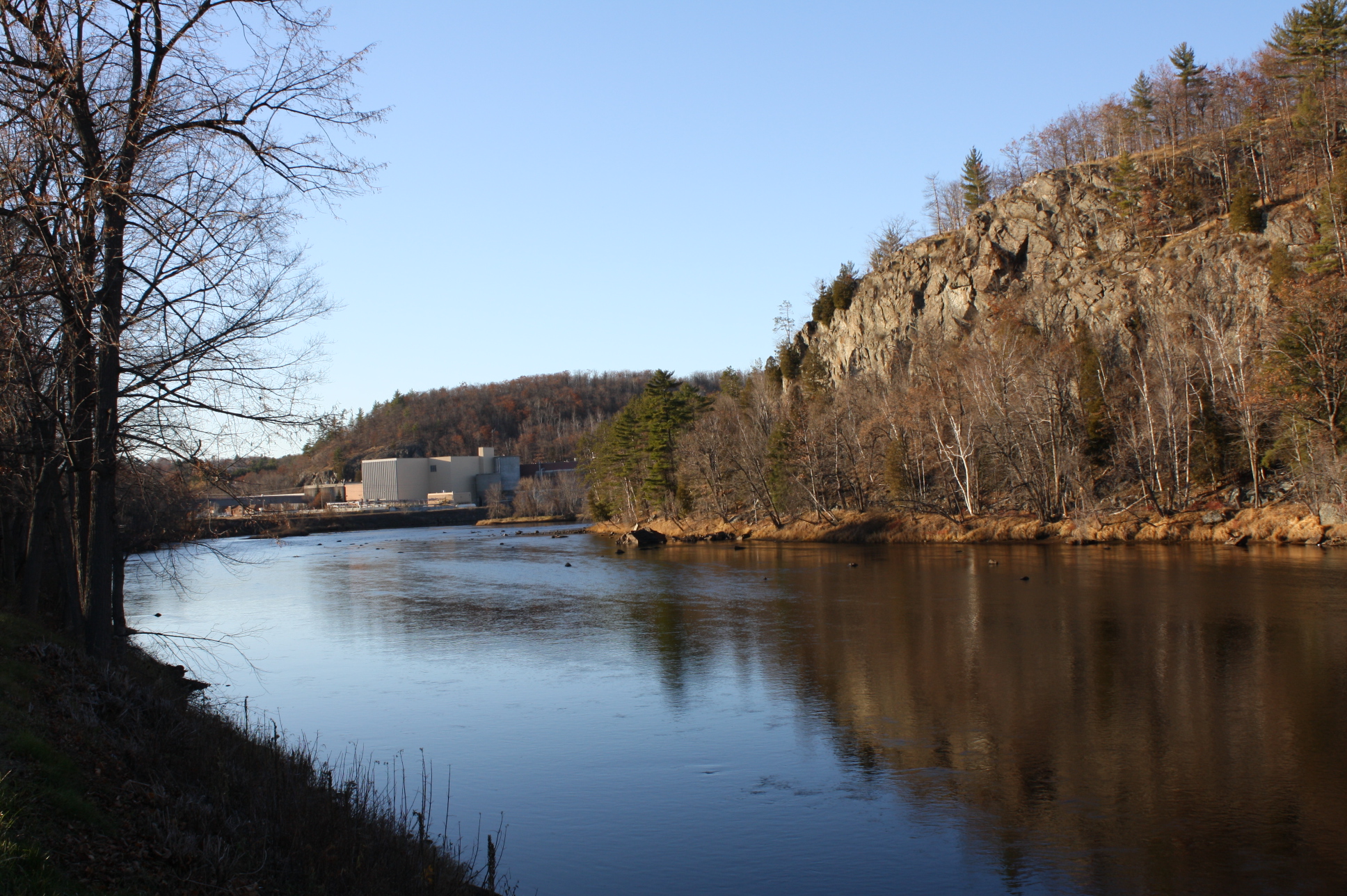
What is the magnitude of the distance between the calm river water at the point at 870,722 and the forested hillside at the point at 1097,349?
16653 mm

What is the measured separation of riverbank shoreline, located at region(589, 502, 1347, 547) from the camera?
150ft

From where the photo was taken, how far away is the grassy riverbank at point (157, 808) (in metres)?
6.25

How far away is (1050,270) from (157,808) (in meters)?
88.5

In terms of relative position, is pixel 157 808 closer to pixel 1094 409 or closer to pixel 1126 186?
pixel 1094 409

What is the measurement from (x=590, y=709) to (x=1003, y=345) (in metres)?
55.0

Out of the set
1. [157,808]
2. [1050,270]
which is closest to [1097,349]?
[1050,270]

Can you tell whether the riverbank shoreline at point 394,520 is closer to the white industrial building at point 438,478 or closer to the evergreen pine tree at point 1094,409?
the white industrial building at point 438,478

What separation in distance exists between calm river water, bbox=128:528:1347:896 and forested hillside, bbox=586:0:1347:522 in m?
16.7

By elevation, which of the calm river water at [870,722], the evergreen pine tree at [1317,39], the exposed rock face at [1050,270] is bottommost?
the calm river water at [870,722]

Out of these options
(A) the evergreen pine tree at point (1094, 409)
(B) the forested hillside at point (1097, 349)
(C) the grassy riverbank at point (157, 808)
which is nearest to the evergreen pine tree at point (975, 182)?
(B) the forested hillside at point (1097, 349)

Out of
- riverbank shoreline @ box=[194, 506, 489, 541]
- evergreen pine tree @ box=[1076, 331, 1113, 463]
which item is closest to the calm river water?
evergreen pine tree @ box=[1076, 331, 1113, 463]

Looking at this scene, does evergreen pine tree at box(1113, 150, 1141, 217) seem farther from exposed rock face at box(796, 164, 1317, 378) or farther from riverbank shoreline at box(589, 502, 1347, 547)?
riverbank shoreline at box(589, 502, 1347, 547)

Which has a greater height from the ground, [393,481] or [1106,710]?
[393,481]

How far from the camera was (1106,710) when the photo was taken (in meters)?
17.2
